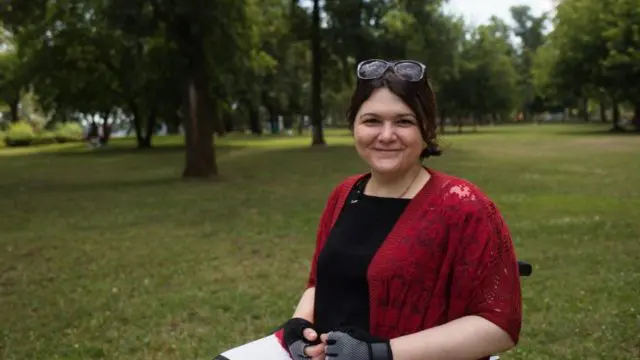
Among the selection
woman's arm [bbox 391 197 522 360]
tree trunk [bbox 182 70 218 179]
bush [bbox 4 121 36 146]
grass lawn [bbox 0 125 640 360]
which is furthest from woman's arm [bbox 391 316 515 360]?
bush [bbox 4 121 36 146]

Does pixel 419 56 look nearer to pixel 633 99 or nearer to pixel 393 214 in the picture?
pixel 633 99

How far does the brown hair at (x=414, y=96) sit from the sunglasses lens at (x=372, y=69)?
0.05 ft

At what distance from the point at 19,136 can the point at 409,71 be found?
184ft

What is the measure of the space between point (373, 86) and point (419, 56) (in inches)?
1378

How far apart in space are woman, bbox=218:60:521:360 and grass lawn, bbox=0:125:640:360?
2.64 ft

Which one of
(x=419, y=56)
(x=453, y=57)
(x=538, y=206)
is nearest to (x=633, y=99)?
(x=453, y=57)

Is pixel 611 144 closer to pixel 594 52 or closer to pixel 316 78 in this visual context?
pixel 316 78

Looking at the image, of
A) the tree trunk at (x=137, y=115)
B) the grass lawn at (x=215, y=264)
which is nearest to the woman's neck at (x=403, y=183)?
the grass lawn at (x=215, y=264)

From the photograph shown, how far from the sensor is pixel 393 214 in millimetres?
2221

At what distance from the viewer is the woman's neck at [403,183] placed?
7.43 feet

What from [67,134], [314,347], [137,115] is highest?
[137,115]

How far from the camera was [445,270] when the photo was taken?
2107mm

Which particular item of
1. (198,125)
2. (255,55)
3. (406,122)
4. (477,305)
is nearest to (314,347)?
(477,305)

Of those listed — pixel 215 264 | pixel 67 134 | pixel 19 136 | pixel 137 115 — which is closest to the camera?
pixel 215 264
